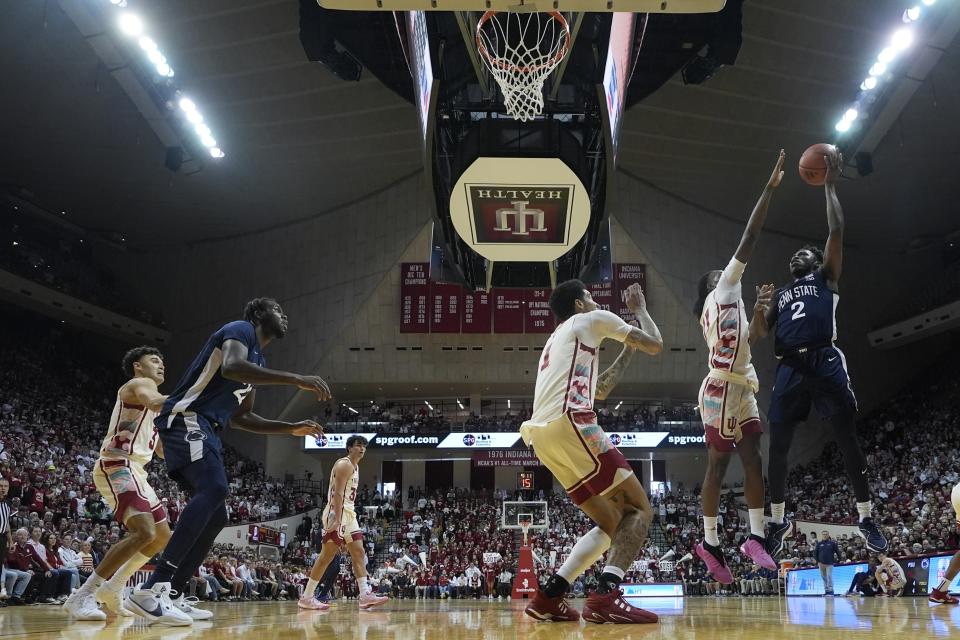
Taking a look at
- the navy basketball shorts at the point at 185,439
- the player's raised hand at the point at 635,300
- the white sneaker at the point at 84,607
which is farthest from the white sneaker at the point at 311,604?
the player's raised hand at the point at 635,300

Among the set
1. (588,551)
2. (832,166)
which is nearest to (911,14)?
(832,166)

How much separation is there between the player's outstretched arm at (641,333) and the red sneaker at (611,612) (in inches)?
48.7

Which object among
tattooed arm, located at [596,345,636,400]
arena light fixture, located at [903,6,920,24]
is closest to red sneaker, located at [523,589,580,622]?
tattooed arm, located at [596,345,636,400]

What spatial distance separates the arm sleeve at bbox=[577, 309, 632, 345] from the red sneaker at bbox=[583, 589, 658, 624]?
132cm

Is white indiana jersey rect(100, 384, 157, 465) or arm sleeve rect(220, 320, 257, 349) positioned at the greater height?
arm sleeve rect(220, 320, 257, 349)

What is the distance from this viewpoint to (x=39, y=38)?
18078 millimetres

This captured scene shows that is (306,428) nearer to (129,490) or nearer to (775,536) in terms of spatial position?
(129,490)

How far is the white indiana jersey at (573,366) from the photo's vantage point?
14.5 feet

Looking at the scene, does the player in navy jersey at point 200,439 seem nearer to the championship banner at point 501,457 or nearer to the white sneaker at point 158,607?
the white sneaker at point 158,607

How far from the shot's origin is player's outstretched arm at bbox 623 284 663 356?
4355 mm

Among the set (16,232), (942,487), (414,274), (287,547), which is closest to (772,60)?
(942,487)

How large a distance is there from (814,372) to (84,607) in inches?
199

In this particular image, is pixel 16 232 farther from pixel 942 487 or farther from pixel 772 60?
pixel 942 487

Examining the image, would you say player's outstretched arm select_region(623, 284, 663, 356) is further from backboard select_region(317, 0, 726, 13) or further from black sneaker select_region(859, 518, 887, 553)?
Result: backboard select_region(317, 0, 726, 13)
